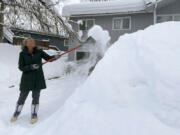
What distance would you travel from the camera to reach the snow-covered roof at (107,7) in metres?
11.5

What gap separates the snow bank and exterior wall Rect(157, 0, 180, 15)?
25.4 feet

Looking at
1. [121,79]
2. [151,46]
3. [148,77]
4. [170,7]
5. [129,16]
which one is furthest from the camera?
[129,16]

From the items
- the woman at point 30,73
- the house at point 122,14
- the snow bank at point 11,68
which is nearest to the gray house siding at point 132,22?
the house at point 122,14

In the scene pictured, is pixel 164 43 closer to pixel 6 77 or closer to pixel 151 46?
pixel 151 46

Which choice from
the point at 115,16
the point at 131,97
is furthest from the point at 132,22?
the point at 131,97

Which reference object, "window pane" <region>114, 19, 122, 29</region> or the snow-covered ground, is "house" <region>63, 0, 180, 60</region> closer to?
"window pane" <region>114, 19, 122, 29</region>

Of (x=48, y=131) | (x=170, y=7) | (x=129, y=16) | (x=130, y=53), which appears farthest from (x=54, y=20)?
(x=170, y=7)

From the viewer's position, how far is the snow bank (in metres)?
6.94

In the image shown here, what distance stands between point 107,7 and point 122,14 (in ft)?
4.02

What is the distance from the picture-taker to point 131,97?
2.19 meters

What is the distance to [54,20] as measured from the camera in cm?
739

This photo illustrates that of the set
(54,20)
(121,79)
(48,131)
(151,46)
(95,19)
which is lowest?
(48,131)

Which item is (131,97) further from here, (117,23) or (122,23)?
(117,23)

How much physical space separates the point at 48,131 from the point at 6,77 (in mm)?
5593
